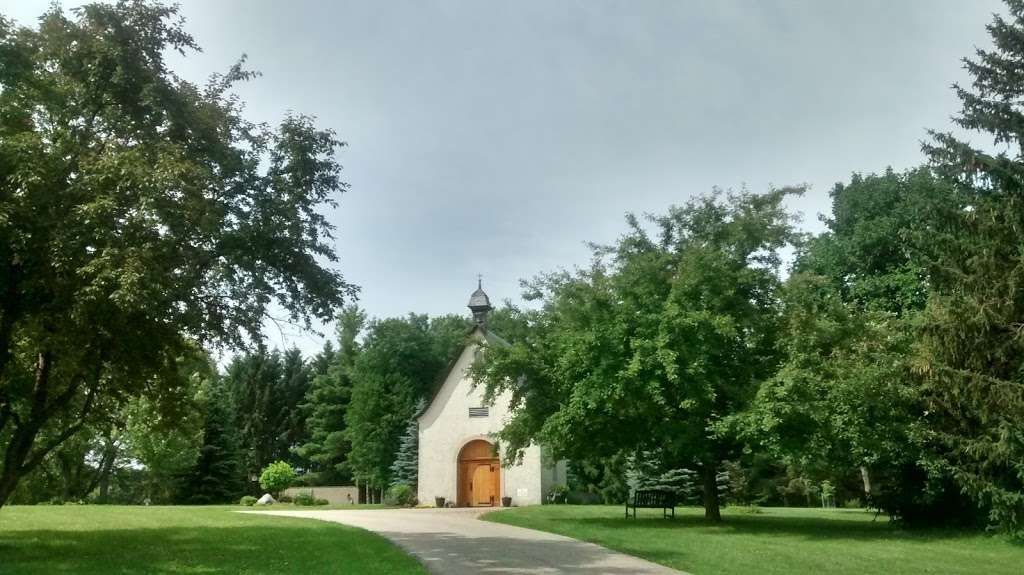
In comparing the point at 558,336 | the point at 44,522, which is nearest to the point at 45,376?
the point at 44,522

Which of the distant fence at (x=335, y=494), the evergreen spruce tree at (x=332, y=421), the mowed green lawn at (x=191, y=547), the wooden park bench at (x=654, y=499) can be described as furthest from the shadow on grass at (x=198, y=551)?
the evergreen spruce tree at (x=332, y=421)

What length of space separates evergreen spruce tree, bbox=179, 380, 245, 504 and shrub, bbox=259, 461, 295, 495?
470 centimetres

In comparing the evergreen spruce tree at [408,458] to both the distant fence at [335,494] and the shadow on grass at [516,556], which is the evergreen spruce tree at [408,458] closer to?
the distant fence at [335,494]

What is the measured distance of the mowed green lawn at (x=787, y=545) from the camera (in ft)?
47.1

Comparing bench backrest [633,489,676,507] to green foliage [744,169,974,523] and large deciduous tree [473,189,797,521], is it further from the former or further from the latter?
green foliage [744,169,974,523]

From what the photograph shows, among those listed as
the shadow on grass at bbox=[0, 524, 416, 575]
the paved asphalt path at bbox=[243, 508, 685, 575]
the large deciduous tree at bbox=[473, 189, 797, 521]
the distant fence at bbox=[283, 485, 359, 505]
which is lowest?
the distant fence at bbox=[283, 485, 359, 505]

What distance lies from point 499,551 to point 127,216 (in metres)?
9.22

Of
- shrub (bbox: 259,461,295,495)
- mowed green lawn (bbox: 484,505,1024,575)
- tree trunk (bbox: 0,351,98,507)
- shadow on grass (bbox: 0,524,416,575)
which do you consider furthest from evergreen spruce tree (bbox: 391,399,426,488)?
tree trunk (bbox: 0,351,98,507)

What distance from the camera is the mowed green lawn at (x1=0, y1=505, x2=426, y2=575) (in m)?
13.9

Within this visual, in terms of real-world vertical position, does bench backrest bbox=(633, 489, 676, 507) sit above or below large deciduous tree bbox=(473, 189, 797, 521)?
below

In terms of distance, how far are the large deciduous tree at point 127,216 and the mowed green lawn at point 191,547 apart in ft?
8.14

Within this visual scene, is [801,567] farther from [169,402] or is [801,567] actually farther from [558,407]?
[169,402]

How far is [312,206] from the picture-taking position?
17.6 metres

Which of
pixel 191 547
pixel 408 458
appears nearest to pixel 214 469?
pixel 408 458
